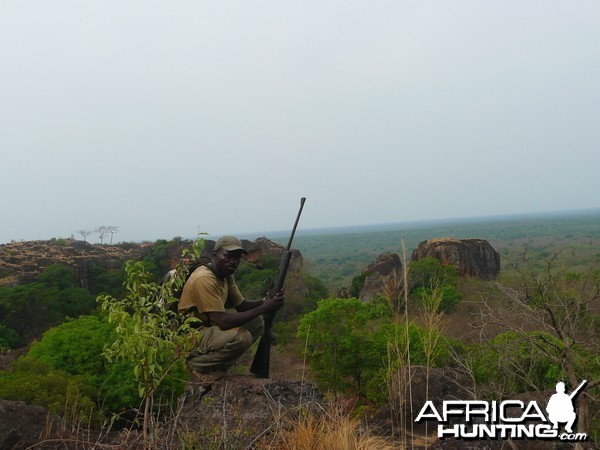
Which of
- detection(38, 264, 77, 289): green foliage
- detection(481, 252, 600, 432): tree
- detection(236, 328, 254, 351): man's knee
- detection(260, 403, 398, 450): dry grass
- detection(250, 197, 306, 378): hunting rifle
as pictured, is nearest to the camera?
detection(260, 403, 398, 450): dry grass

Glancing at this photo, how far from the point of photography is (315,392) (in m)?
4.81

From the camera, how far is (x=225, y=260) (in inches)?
179

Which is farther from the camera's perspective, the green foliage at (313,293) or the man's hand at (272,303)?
the green foliage at (313,293)

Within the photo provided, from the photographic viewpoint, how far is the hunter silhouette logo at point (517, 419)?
368 cm

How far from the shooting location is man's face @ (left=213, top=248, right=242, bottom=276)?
4539 millimetres

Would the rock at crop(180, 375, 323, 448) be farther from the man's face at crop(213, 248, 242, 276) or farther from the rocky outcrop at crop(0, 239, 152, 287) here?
the rocky outcrop at crop(0, 239, 152, 287)

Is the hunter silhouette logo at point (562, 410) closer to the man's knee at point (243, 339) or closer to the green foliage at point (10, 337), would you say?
the man's knee at point (243, 339)

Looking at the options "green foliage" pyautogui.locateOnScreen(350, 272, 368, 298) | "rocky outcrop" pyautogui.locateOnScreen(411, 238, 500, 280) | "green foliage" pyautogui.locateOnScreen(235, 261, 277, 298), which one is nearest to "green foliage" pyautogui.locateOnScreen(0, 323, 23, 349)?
"green foliage" pyautogui.locateOnScreen(235, 261, 277, 298)

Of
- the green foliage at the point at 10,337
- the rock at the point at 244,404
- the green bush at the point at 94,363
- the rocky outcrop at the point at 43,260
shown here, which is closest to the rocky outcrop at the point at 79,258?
the rocky outcrop at the point at 43,260

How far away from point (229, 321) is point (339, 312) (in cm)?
559

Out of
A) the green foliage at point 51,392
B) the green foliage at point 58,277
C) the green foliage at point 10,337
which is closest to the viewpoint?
the green foliage at point 51,392

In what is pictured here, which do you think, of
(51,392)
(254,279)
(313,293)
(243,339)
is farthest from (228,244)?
(313,293)

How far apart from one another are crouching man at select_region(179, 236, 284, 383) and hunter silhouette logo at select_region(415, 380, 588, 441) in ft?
5.38

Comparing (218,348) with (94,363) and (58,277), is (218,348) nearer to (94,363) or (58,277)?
(94,363)
